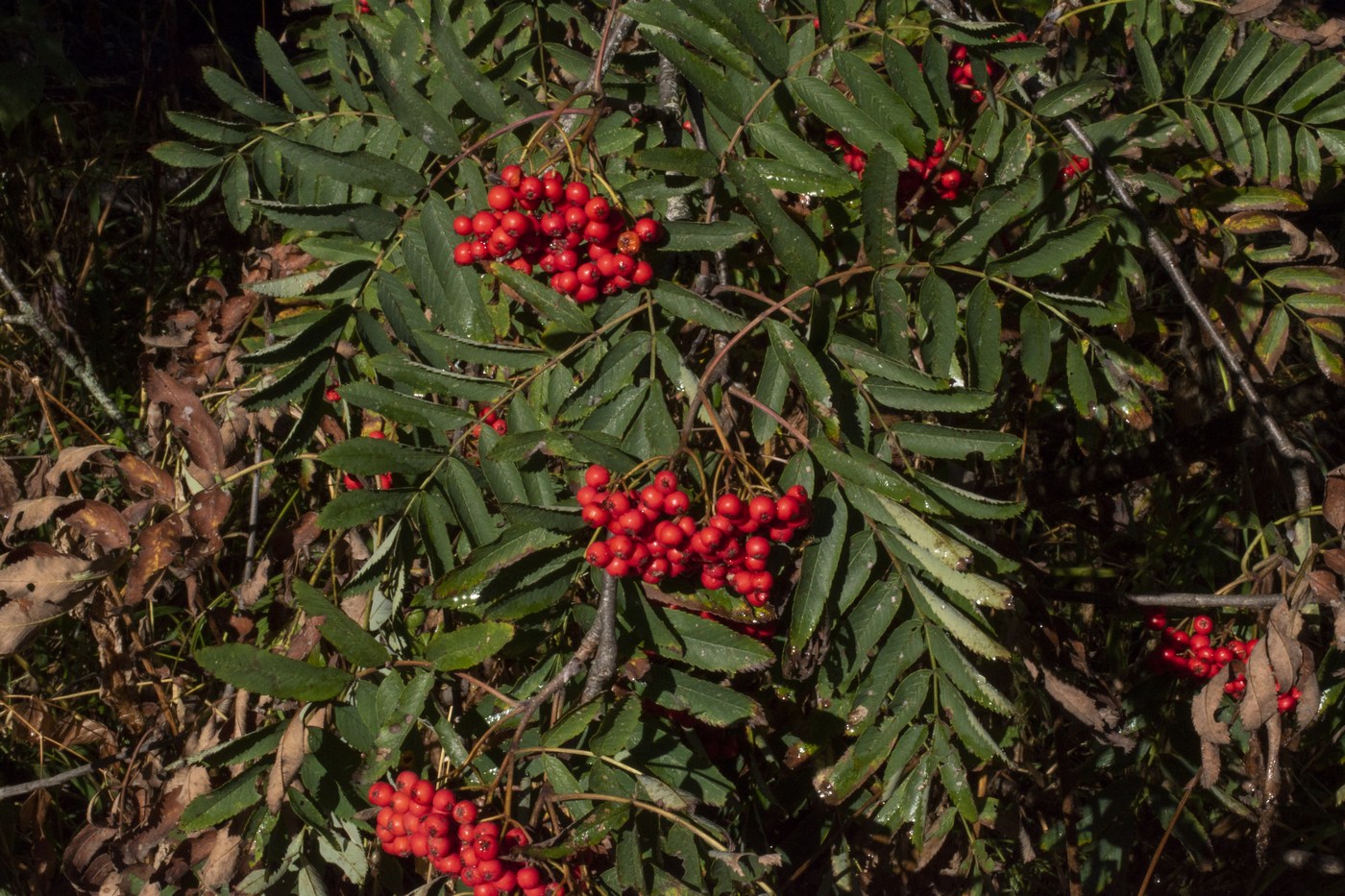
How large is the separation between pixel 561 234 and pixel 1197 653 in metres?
2.01

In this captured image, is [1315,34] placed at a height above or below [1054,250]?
above

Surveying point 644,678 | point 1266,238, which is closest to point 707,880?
point 644,678

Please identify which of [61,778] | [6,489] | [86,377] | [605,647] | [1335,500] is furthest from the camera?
[86,377]

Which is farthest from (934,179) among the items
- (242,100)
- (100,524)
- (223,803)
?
(100,524)

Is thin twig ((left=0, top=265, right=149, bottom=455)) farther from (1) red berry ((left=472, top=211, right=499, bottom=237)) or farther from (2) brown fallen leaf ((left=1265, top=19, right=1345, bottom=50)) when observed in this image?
(2) brown fallen leaf ((left=1265, top=19, right=1345, bottom=50))

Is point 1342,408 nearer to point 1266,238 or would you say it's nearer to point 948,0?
point 1266,238

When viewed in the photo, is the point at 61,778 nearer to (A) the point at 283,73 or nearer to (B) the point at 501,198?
(A) the point at 283,73

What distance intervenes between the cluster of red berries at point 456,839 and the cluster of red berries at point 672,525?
0.41 metres

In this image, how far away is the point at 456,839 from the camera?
1.53 m

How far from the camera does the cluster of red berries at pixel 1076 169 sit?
6.61 feet

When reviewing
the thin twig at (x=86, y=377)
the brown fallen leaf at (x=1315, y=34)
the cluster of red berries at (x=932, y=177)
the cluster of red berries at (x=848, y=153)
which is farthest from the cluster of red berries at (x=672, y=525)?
the thin twig at (x=86, y=377)

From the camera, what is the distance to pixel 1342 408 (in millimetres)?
3006

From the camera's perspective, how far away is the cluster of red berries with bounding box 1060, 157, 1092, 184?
2014 millimetres

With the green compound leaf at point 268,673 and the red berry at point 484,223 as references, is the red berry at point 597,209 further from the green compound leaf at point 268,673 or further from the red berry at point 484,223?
the green compound leaf at point 268,673
